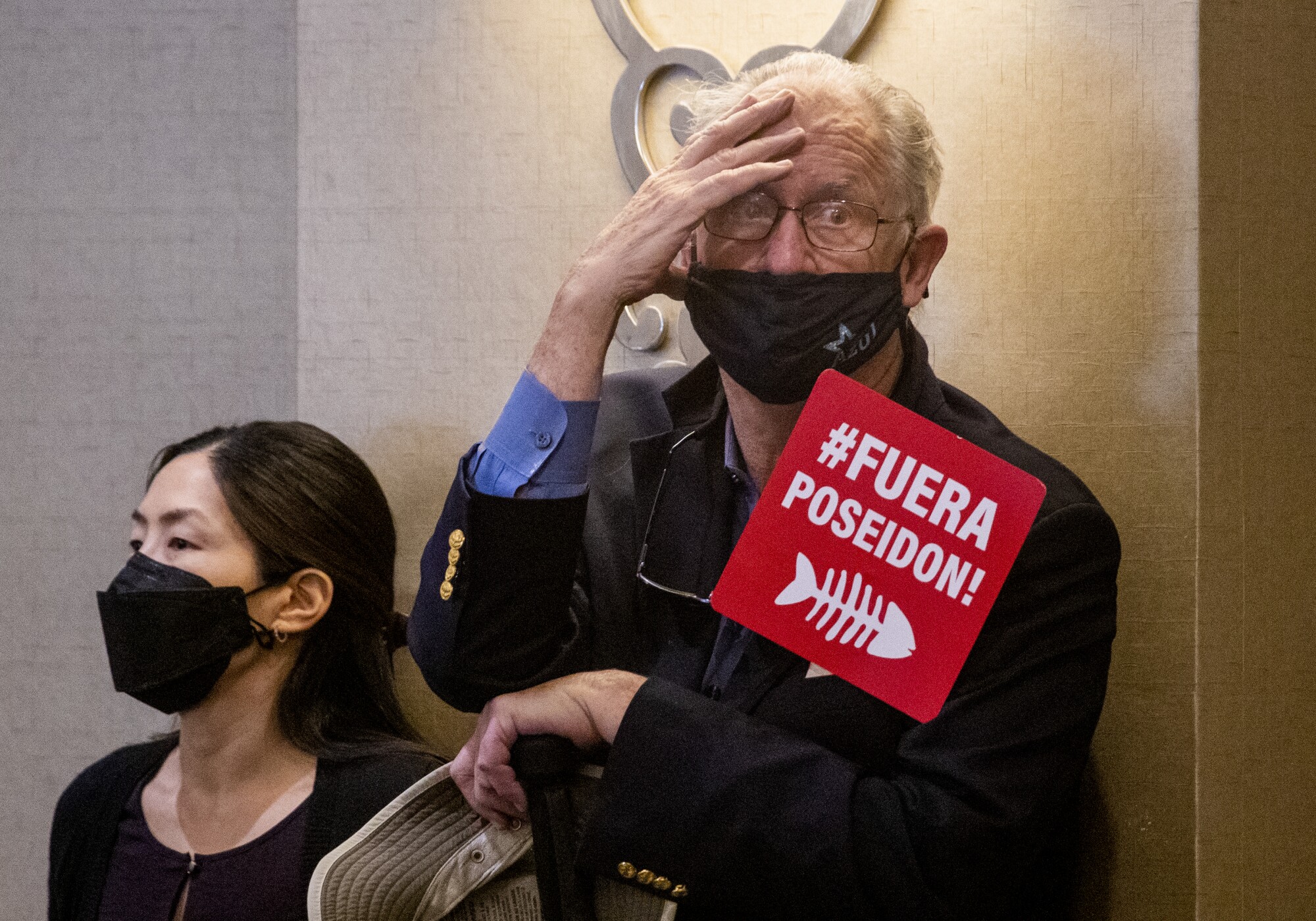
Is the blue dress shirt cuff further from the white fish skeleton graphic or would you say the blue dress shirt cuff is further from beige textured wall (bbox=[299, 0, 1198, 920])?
beige textured wall (bbox=[299, 0, 1198, 920])

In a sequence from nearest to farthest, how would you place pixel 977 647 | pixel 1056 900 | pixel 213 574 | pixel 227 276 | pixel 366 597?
pixel 977 647, pixel 1056 900, pixel 213 574, pixel 366 597, pixel 227 276

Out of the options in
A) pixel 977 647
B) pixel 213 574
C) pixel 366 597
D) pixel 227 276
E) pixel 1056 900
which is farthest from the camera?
pixel 227 276

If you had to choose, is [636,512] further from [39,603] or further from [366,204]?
[39,603]

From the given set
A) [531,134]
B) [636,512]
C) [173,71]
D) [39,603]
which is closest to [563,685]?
[636,512]

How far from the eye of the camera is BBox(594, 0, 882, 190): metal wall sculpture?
4.97 ft

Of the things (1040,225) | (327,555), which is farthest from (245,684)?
(1040,225)

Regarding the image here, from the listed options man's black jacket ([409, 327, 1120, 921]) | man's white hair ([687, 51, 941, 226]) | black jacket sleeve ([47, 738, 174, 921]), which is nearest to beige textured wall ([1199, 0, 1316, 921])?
man's black jacket ([409, 327, 1120, 921])

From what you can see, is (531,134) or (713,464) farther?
(531,134)

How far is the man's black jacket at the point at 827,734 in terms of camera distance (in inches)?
42.9

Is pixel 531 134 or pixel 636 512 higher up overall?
pixel 531 134

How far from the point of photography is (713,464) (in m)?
1.34

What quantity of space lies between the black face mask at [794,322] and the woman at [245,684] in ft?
2.12

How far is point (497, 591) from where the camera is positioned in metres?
1.17

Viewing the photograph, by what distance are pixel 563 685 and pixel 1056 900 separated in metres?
0.62
